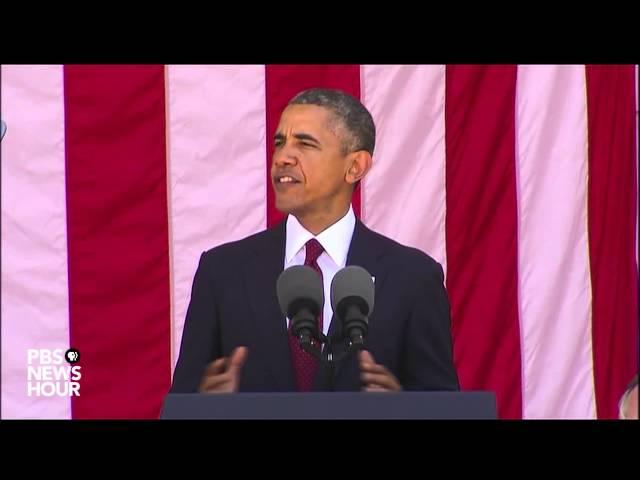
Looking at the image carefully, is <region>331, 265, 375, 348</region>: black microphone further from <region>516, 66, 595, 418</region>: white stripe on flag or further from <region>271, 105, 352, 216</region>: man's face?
<region>516, 66, 595, 418</region>: white stripe on flag

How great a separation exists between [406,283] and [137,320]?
0.97 metres

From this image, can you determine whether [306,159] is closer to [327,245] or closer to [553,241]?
[327,245]

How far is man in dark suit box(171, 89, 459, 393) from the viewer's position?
117 inches

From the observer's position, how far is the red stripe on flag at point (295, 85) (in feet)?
12.3

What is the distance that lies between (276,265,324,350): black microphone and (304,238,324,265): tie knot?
1010 mm

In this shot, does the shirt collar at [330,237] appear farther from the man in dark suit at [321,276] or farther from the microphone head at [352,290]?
the microphone head at [352,290]

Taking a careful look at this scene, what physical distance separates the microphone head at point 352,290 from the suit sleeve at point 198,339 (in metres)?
0.83

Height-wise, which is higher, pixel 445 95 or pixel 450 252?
pixel 445 95

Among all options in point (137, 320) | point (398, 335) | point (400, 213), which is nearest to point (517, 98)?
point (400, 213)

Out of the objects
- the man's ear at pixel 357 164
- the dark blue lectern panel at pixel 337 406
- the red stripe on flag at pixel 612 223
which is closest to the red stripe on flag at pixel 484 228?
the red stripe on flag at pixel 612 223

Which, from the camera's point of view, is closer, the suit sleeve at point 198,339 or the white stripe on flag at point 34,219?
the suit sleeve at point 198,339

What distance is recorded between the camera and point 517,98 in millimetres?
3766

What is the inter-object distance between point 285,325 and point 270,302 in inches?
3.7

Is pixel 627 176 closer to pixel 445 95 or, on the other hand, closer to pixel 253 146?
pixel 445 95
